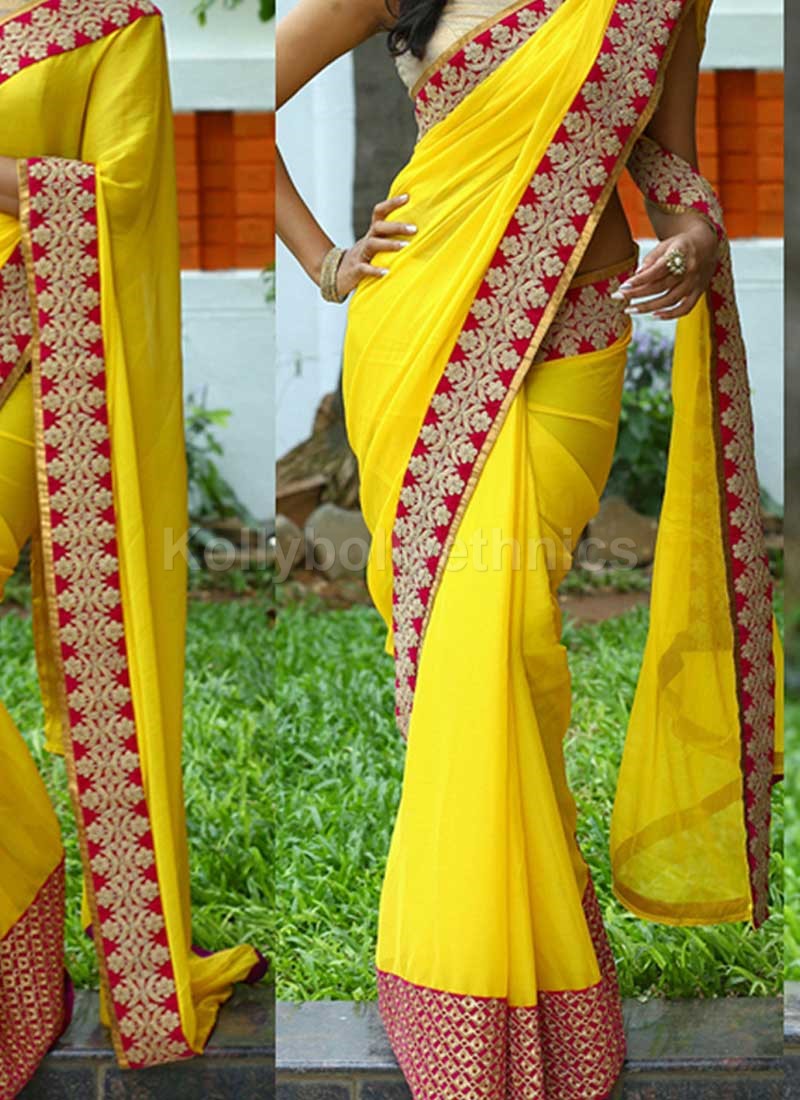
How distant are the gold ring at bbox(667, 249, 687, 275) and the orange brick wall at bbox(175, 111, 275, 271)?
9.18 ft

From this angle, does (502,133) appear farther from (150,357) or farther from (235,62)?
(235,62)

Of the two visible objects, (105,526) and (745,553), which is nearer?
(105,526)

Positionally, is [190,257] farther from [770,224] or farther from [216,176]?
[770,224]

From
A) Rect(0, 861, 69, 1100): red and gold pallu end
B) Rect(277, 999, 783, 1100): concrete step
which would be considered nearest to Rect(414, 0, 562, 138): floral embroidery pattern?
Rect(0, 861, 69, 1100): red and gold pallu end

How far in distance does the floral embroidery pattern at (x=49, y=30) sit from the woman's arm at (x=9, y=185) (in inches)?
4.7

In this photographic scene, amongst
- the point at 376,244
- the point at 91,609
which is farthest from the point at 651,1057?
the point at 376,244

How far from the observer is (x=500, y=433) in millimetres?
2125

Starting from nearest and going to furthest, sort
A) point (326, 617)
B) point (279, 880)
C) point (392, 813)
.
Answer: point (279, 880) < point (392, 813) < point (326, 617)

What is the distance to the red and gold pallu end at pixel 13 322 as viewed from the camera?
2246mm

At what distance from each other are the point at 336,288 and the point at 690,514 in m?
0.72

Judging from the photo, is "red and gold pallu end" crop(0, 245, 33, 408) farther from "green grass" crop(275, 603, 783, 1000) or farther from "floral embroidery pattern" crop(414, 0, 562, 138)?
"green grass" crop(275, 603, 783, 1000)

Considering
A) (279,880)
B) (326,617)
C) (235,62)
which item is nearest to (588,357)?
(279,880)

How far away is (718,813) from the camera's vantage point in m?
2.62

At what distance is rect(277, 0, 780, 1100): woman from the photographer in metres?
2.08
